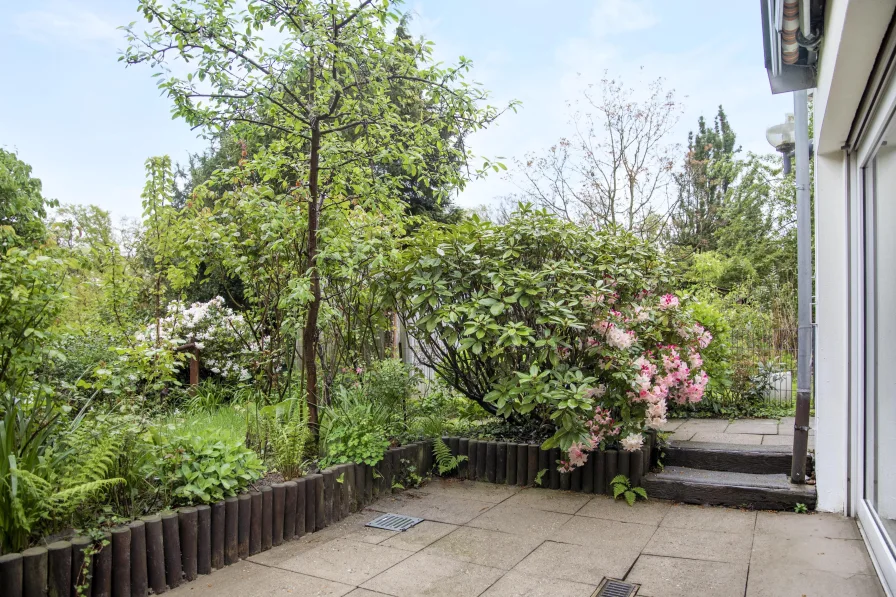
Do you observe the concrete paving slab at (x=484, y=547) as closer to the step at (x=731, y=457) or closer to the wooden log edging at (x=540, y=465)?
the wooden log edging at (x=540, y=465)

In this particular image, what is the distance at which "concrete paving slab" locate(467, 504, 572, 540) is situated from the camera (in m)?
3.64

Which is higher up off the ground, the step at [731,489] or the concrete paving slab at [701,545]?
the step at [731,489]

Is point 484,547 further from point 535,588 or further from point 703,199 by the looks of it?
point 703,199

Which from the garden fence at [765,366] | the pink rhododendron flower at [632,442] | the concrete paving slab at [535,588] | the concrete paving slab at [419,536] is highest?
the garden fence at [765,366]

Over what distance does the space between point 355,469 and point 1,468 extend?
6.72 feet

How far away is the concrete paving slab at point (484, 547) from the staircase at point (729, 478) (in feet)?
4.38

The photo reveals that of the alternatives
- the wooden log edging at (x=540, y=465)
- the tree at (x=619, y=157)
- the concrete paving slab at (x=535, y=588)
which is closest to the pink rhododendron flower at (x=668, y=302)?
the wooden log edging at (x=540, y=465)

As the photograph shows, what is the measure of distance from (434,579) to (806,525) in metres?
2.34

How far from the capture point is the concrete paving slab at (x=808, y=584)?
266 cm

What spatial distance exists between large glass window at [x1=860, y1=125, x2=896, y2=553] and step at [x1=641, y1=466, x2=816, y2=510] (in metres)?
0.54

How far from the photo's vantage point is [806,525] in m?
3.56

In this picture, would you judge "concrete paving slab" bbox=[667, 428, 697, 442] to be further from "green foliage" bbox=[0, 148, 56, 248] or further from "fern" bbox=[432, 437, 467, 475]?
"green foliage" bbox=[0, 148, 56, 248]

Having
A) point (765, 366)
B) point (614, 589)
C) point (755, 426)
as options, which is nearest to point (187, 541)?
point (614, 589)

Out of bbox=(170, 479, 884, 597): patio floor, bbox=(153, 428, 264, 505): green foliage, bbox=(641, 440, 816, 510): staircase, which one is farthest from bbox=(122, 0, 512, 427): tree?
bbox=(641, 440, 816, 510): staircase
